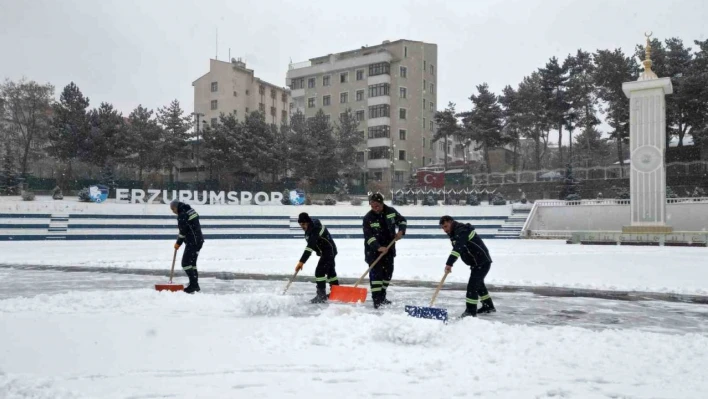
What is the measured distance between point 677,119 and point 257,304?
1679 inches

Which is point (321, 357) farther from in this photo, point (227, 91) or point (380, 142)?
point (227, 91)

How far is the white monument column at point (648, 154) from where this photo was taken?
2366 cm

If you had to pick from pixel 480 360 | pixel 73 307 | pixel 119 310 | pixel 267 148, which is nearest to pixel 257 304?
pixel 119 310

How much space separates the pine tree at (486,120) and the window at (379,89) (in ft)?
29.7

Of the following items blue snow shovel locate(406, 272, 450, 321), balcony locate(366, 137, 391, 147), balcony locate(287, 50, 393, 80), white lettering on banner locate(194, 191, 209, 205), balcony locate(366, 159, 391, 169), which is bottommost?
blue snow shovel locate(406, 272, 450, 321)

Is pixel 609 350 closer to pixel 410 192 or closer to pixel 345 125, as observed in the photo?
pixel 410 192

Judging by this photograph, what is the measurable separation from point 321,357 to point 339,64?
54.3m

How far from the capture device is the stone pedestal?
931 inches

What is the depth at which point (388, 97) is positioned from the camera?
178 feet

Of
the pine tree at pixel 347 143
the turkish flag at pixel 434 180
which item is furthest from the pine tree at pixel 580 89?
the pine tree at pixel 347 143

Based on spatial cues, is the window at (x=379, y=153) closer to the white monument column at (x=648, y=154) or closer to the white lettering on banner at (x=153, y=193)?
the white lettering on banner at (x=153, y=193)

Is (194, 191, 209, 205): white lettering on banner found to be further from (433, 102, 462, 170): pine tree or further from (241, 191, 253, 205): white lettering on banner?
(433, 102, 462, 170): pine tree

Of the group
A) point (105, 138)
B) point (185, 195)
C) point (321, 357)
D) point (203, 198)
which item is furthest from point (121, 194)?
point (321, 357)

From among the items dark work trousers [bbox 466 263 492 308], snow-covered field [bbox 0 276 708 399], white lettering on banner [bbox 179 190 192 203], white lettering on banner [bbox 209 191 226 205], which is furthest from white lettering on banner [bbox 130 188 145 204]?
dark work trousers [bbox 466 263 492 308]
